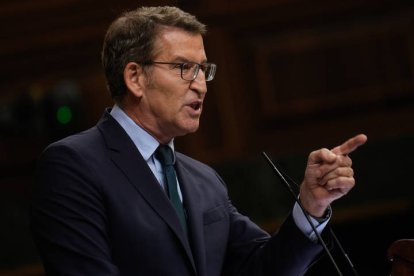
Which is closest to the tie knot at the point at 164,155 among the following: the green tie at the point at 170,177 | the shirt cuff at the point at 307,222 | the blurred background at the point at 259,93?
the green tie at the point at 170,177

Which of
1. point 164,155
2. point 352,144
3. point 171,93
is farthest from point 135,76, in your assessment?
point 352,144

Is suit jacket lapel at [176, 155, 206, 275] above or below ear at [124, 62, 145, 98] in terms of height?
below

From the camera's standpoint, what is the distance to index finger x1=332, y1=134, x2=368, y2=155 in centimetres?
174

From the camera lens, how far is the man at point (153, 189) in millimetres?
1820

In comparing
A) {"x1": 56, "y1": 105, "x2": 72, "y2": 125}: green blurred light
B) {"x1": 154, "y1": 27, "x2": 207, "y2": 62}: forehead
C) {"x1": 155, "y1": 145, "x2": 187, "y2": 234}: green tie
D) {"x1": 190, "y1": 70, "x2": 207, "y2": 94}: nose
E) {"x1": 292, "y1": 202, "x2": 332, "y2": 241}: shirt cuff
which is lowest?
{"x1": 292, "y1": 202, "x2": 332, "y2": 241}: shirt cuff

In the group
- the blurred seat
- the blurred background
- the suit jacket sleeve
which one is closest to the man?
the suit jacket sleeve

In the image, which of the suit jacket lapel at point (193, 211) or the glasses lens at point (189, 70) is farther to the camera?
the glasses lens at point (189, 70)

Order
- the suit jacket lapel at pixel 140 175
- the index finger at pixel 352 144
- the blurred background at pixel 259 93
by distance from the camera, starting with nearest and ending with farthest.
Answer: the index finger at pixel 352 144
the suit jacket lapel at pixel 140 175
the blurred background at pixel 259 93

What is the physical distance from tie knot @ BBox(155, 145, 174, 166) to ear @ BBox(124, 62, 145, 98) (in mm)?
139

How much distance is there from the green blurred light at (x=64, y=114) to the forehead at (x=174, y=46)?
1710mm

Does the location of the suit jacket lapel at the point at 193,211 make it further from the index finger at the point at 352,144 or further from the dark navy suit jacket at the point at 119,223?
the index finger at the point at 352,144

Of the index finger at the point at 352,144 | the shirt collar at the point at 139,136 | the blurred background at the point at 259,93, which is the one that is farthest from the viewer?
the blurred background at the point at 259,93

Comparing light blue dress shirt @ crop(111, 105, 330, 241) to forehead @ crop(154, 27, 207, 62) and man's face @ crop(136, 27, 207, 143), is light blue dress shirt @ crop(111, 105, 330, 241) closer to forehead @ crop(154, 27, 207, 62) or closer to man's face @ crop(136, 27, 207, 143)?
man's face @ crop(136, 27, 207, 143)

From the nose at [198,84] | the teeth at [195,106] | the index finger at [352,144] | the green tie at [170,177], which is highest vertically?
the nose at [198,84]
